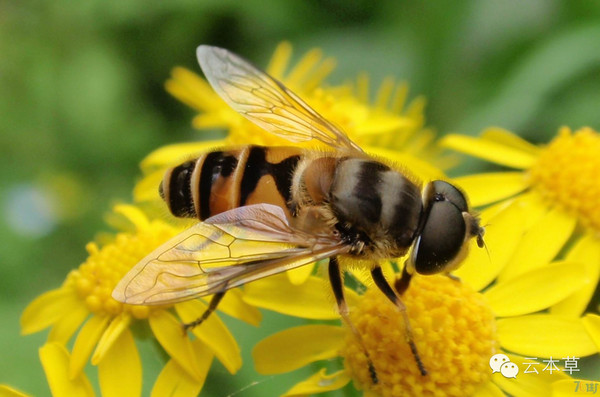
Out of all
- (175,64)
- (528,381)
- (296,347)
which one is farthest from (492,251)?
(175,64)

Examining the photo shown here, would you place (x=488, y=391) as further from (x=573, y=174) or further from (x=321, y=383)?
(x=573, y=174)

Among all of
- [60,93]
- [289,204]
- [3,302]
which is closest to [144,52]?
[60,93]

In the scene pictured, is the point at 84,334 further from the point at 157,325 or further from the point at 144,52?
the point at 144,52

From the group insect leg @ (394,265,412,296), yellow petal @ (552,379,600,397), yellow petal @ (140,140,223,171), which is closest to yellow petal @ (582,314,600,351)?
yellow petal @ (552,379,600,397)

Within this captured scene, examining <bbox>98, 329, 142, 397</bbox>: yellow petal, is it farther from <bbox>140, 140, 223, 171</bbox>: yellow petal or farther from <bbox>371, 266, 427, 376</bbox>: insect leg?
<bbox>140, 140, 223, 171</bbox>: yellow petal

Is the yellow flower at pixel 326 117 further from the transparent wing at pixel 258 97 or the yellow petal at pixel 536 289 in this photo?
the yellow petal at pixel 536 289

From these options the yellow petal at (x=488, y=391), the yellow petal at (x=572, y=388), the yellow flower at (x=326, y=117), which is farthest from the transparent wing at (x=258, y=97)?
the yellow petal at (x=572, y=388)
